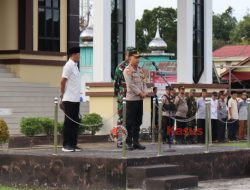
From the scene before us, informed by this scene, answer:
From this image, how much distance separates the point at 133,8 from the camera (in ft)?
87.3

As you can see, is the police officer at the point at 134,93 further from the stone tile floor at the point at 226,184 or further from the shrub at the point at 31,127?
the shrub at the point at 31,127

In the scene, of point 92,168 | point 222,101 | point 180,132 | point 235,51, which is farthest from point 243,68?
point 235,51

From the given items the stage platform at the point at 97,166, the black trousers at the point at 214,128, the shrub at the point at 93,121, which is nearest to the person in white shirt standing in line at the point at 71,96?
the stage platform at the point at 97,166

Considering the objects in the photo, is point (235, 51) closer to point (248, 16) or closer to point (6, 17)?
point (248, 16)

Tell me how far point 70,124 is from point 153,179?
8.13 ft

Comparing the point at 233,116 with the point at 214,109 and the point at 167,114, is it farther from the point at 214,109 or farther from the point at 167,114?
the point at 167,114

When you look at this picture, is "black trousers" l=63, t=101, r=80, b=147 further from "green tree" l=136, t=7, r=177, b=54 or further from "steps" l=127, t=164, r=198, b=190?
"green tree" l=136, t=7, r=177, b=54

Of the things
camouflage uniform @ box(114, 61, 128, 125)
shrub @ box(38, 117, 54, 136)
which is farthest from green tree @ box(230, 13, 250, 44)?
camouflage uniform @ box(114, 61, 128, 125)

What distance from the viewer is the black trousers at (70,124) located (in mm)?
14164

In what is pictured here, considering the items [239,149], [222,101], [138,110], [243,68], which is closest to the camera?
[138,110]

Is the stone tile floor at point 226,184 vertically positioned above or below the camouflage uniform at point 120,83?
below

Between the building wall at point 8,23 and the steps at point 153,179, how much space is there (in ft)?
49.7

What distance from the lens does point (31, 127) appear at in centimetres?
1981

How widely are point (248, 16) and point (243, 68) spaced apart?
62.4 m
